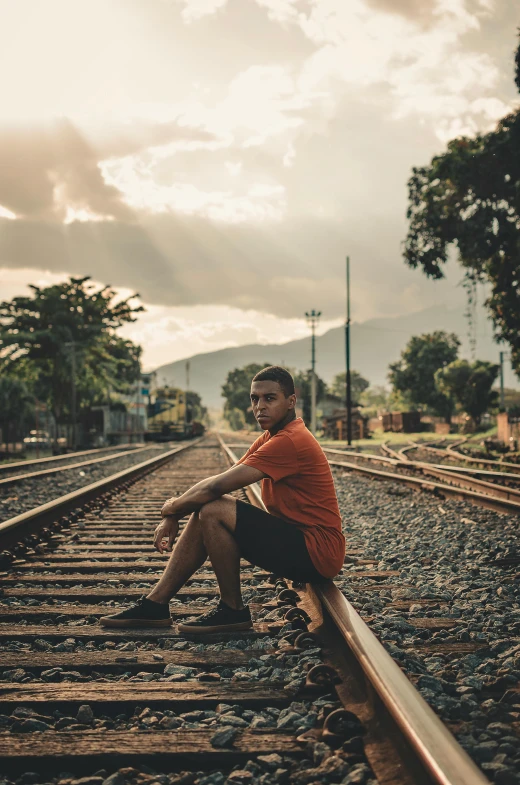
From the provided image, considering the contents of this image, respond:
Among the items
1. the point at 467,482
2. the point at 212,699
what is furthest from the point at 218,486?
the point at 467,482

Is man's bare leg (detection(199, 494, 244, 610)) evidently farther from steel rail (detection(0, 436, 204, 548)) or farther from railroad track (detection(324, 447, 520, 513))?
railroad track (detection(324, 447, 520, 513))

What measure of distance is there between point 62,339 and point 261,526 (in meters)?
30.9

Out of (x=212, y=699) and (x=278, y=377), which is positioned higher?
(x=278, y=377)

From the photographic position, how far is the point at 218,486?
11.2 feet

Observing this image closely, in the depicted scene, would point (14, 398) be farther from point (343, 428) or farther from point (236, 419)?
point (236, 419)

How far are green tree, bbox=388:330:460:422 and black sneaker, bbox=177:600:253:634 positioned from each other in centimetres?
5973

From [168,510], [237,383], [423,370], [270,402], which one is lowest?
[168,510]

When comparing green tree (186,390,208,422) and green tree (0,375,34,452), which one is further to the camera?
green tree (186,390,208,422)

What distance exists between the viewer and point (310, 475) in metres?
3.57

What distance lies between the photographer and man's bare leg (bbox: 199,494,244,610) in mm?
3482

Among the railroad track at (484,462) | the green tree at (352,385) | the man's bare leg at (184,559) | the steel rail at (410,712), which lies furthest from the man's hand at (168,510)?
the green tree at (352,385)

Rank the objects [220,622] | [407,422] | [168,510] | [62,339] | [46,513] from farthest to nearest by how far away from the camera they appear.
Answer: [407,422]
[62,339]
[46,513]
[168,510]
[220,622]

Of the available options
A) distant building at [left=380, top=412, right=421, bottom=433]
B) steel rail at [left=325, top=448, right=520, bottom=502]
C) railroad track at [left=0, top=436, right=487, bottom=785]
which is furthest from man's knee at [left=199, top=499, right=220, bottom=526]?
distant building at [left=380, top=412, right=421, bottom=433]

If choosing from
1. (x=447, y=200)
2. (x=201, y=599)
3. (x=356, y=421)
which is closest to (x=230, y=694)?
→ (x=201, y=599)
